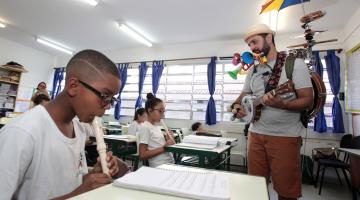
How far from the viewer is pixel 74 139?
948mm

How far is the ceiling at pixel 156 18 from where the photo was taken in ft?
14.7

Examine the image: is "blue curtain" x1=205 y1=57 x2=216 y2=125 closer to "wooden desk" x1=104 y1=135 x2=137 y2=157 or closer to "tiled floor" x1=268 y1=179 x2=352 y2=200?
"tiled floor" x1=268 y1=179 x2=352 y2=200

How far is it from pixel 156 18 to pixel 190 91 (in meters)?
2.43

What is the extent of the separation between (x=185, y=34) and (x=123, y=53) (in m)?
2.64

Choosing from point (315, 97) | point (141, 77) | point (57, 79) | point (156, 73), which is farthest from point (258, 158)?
point (57, 79)

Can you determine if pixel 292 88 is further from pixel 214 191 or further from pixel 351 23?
pixel 351 23

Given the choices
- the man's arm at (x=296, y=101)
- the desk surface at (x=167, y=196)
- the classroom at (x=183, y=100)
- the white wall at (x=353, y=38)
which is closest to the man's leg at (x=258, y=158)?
the classroom at (x=183, y=100)

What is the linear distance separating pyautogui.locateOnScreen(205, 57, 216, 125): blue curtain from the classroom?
0.10ft

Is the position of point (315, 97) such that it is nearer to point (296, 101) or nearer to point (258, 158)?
point (296, 101)

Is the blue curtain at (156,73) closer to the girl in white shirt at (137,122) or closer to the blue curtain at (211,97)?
the blue curtain at (211,97)

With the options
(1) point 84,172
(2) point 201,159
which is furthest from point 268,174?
(1) point 84,172

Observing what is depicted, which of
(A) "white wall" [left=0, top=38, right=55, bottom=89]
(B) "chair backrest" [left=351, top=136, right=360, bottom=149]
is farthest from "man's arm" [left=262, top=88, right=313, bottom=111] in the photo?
(A) "white wall" [left=0, top=38, right=55, bottom=89]

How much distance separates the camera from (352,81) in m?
4.64

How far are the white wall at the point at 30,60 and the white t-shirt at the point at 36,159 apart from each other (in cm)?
807
